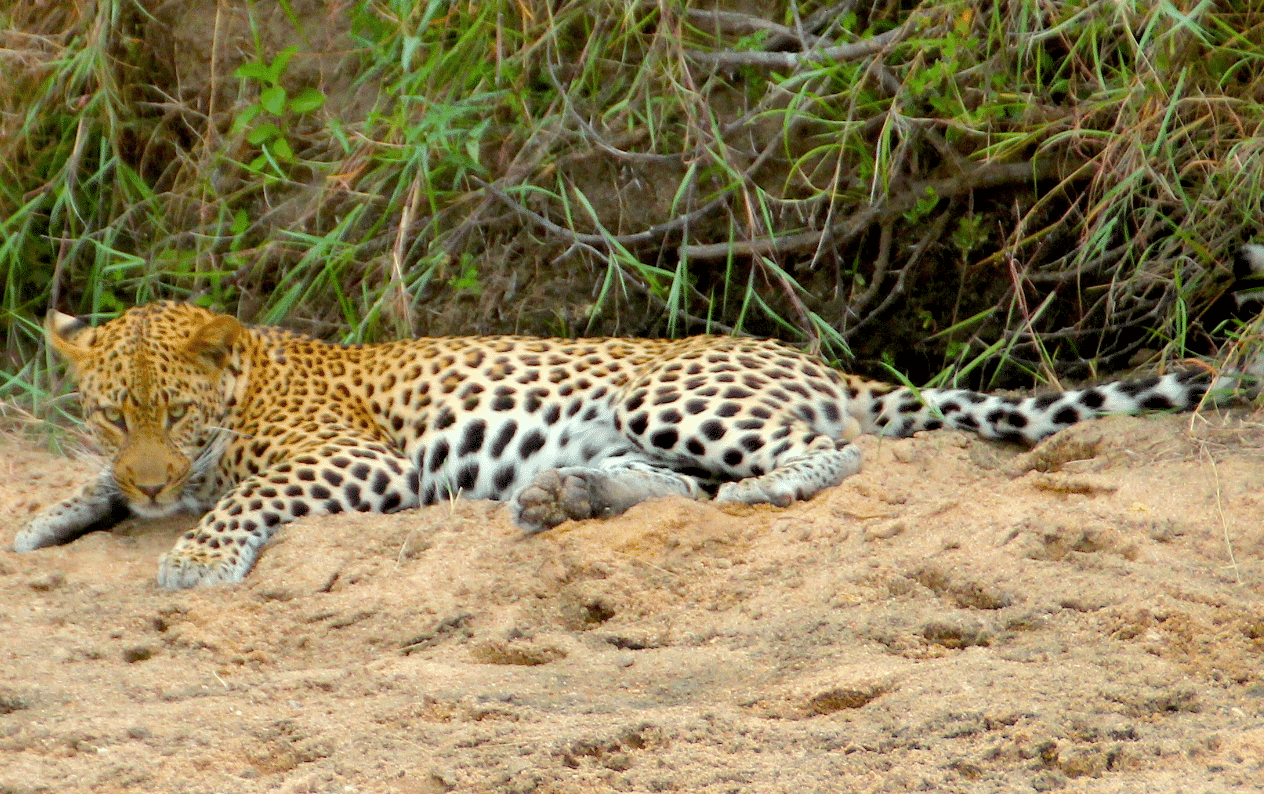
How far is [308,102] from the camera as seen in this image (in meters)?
5.46

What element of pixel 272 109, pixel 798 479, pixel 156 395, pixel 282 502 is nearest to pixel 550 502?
pixel 798 479

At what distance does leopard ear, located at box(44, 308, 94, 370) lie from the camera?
4.78 metres

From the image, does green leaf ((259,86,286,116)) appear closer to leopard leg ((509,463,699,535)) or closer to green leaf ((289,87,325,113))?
green leaf ((289,87,325,113))

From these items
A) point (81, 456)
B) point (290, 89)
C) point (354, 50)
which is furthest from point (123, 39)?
point (81, 456)

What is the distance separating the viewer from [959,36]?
4598 millimetres

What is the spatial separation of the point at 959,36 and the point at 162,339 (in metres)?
Result: 3.10

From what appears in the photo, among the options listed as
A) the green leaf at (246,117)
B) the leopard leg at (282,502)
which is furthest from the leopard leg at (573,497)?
the green leaf at (246,117)

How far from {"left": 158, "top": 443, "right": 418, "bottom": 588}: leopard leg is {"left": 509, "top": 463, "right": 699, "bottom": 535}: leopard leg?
2.65ft

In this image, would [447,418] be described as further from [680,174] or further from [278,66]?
[278,66]

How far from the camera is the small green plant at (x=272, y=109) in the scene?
5.43 metres

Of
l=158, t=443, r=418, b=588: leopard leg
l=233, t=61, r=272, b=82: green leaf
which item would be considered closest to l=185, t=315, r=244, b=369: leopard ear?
l=158, t=443, r=418, b=588: leopard leg

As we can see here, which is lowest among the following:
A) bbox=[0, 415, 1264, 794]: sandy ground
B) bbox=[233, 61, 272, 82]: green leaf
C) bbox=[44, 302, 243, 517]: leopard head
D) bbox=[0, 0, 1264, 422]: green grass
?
bbox=[0, 415, 1264, 794]: sandy ground

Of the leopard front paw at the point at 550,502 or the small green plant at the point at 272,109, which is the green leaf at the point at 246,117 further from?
the leopard front paw at the point at 550,502

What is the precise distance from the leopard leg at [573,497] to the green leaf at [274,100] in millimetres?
2338
